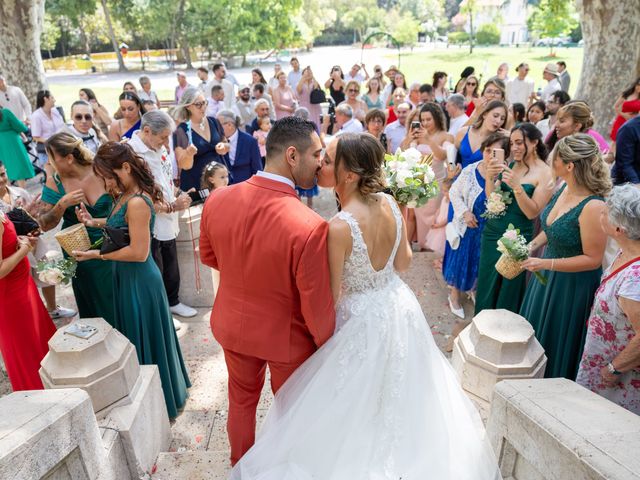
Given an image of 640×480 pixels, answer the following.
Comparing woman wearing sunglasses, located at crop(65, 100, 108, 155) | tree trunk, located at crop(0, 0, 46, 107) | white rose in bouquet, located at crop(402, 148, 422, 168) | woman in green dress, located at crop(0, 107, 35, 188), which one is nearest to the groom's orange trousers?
white rose in bouquet, located at crop(402, 148, 422, 168)

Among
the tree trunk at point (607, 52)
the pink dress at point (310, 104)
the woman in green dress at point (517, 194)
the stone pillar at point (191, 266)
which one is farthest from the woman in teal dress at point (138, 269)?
the tree trunk at point (607, 52)

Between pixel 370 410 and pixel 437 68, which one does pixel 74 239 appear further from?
pixel 437 68

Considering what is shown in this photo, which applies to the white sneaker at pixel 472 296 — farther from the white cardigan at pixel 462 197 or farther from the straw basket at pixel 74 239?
the straw basket at pixel 74 239

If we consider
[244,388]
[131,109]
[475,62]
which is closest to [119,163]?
[244,388]

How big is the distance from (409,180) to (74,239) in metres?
2.46

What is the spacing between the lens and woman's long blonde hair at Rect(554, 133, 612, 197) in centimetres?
310

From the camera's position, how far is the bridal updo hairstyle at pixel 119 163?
321 centimetres

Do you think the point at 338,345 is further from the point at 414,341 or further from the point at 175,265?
the point at 175,265

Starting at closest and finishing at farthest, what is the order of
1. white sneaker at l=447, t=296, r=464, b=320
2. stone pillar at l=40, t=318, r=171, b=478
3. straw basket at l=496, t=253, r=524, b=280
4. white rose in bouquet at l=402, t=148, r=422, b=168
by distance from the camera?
stone pillar at l=40, t=318, r=171, b=478 → white rose in bouquet at l=402, t=148, r=422, b=168 → straw basket at l=496, t=253, r=524, b=280 → white sneaker at l=447, t=296, r=464, b=320

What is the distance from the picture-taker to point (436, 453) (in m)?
2.29

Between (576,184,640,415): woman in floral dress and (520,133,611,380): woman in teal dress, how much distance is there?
17.6 inches

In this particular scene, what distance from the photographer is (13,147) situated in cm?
877

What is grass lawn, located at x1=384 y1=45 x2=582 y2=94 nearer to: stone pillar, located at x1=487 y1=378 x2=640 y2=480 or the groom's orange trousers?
stone pillar, located at x1=487 y1=378 x2=640 y2=480

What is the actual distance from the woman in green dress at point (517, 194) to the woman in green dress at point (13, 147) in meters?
8.58
